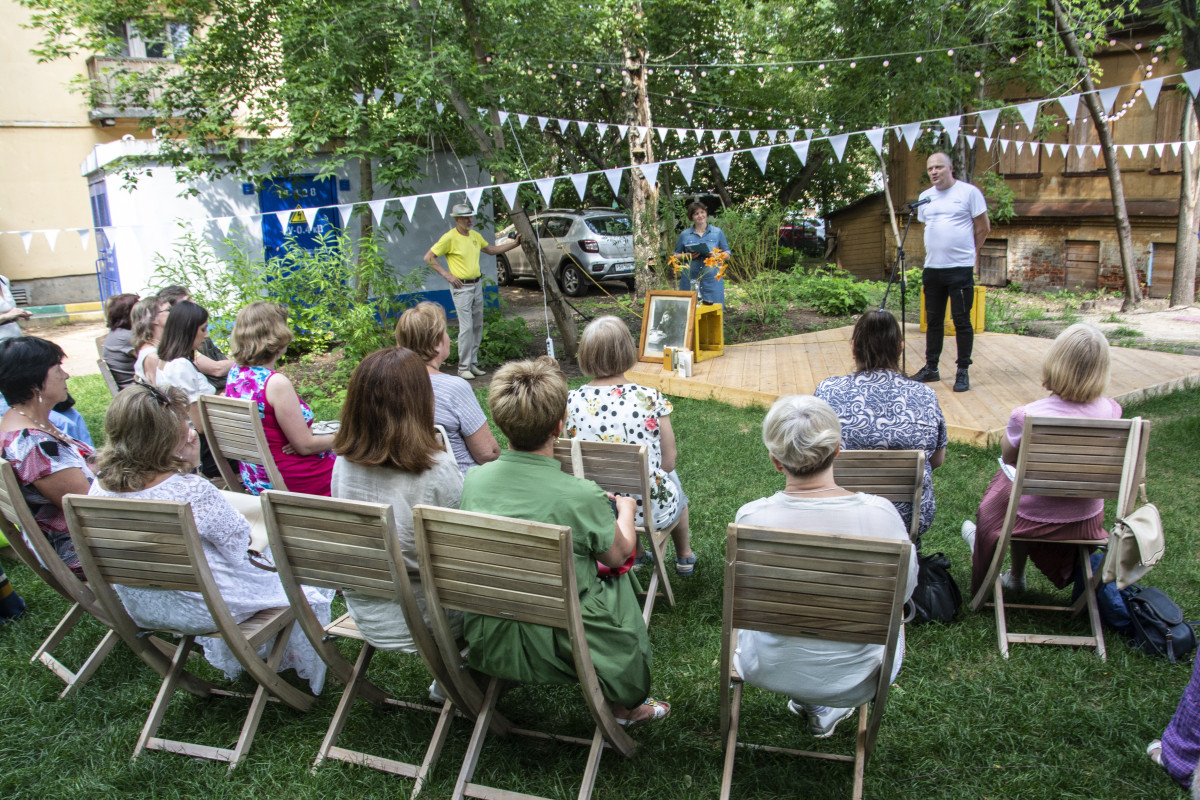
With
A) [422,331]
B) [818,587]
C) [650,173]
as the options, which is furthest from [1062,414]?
[650,173]

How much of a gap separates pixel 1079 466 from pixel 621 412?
5.41 feet

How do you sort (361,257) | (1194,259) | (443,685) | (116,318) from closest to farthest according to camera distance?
(443,685)
(116,318)
(361,257)
(1194,259)

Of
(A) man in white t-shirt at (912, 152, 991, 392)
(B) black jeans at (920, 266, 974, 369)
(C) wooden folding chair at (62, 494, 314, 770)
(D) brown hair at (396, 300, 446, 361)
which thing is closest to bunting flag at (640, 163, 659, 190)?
(A) man in white t-shirt at (912, 152, 991, 392)

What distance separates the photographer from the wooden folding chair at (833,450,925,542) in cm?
280

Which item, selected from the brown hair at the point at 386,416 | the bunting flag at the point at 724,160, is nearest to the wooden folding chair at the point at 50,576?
the brown hair at the point at 386,416

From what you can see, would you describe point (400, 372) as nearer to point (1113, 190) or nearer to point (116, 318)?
point (116, 318)

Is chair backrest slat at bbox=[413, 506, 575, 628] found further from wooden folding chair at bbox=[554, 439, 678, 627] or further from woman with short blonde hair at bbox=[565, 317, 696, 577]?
woman with short blonde hair at bbox=[565, 317, 696, 577]

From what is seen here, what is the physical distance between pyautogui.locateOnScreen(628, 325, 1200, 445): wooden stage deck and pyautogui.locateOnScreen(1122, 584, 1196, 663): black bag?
228 centimetres

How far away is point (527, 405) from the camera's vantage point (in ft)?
7.01

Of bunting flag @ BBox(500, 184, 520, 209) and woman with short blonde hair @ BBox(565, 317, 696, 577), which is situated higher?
bunting flag @ BBox(500, 184, 520, 209)

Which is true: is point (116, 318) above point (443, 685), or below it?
above

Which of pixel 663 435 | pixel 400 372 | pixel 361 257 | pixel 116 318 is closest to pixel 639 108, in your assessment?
pixel 361 257

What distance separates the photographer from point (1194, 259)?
1013 cm

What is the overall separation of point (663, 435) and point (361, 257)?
5.33m
